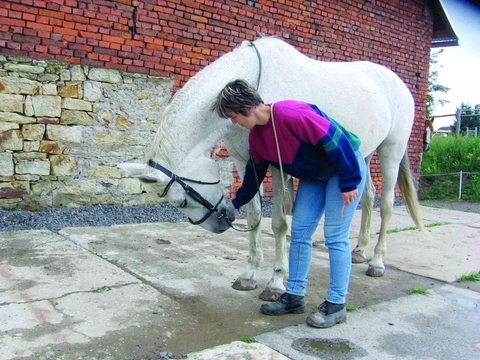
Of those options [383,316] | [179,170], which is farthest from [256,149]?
[383,316]

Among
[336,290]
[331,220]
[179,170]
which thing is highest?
[179,170]

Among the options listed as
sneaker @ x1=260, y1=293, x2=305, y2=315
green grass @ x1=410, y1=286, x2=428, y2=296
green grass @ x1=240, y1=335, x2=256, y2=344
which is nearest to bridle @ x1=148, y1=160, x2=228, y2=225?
sneaker @ x1=260, y1=293, x2=305, y2=315

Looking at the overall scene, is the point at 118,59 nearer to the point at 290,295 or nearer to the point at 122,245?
the point at 122,245

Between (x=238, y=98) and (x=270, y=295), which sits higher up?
(x=238, y=98)

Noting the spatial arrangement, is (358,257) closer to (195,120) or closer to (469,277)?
(469,277)

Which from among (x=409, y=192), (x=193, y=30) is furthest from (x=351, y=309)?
(x=193, y=30)

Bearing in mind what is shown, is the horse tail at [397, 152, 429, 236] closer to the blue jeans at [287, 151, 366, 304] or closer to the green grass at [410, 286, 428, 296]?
the green grass at [410, 286, 428, 296]

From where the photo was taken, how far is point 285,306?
2898 millimetres

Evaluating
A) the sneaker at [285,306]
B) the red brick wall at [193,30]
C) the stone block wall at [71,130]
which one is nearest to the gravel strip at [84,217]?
the stone block wall at [71,130]

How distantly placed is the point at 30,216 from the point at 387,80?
4063mm

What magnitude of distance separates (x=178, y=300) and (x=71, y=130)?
3.34 metres

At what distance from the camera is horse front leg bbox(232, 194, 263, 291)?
11.1 ft

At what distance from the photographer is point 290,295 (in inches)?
115

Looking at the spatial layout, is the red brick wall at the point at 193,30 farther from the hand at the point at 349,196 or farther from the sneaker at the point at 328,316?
the sneaker at the point at 328,316
